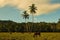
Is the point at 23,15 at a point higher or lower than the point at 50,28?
higher

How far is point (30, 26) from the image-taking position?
456 feet

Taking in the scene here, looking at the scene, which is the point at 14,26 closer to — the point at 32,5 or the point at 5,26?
the point at 5,26

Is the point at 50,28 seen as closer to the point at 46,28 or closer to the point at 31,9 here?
the point at 46,28

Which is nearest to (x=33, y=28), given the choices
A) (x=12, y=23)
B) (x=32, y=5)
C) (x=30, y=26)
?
(x=30, y=26)

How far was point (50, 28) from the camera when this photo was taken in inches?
5197

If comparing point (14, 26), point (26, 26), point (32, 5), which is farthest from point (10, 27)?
point (32, 5)

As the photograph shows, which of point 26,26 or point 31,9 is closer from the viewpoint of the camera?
point 31,9

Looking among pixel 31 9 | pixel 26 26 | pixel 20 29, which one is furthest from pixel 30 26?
pixel 31 9

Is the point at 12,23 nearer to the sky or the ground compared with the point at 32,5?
nearer to the ground

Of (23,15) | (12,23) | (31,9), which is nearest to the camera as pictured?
(31,9)

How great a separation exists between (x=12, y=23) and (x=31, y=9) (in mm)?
27987

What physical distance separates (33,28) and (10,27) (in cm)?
Result: 1601

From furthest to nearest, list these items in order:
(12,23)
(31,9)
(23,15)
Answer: (12,23)
(23,15)
(31,9)

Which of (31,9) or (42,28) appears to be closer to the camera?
(31,9)
